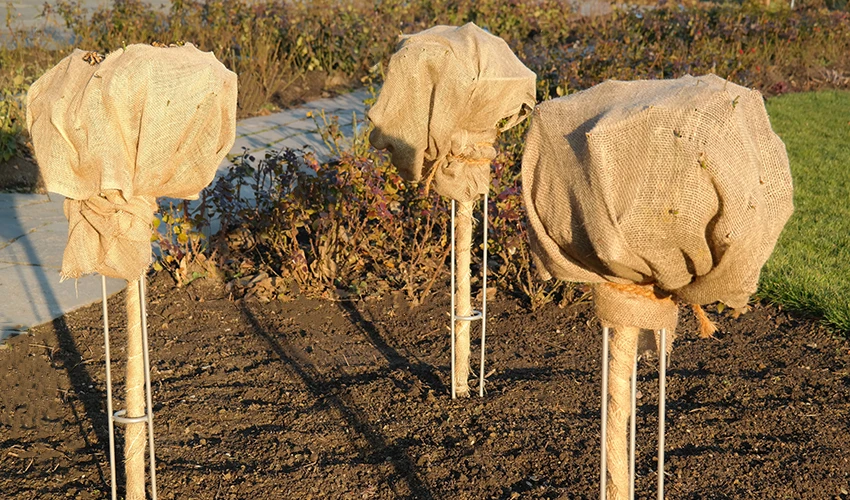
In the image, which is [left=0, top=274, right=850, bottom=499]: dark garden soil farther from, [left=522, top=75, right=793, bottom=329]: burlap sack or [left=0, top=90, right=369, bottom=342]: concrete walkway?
[left=522, top=75, right=793, bottom=329]: burlap sack

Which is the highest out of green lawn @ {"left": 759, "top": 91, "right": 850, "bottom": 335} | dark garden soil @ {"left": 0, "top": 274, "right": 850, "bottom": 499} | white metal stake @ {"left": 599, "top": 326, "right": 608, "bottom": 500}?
white metal stake @ {"left": 599, "top": 326, "right": 608, "bottom": 500}

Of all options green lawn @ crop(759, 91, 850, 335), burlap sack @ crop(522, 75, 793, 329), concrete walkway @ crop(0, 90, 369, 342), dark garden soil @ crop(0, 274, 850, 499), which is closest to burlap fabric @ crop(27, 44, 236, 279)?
burlap sack @ crop(522, 75, 793, 329)

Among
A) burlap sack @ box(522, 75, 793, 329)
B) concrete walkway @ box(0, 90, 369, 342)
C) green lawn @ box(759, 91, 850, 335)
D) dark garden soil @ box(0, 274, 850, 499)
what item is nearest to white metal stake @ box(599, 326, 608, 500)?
burlap sack @ box(522, 75, 793, 329)

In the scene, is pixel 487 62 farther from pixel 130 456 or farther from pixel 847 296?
pixel 847 296

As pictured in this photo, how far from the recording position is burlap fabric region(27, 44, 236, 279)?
2158 mm

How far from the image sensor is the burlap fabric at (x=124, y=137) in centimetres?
216

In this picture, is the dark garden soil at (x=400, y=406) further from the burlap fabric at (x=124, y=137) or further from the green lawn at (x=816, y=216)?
the burlap fabric at (x=124, y=137)

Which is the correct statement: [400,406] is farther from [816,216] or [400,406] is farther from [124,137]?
[816,216]

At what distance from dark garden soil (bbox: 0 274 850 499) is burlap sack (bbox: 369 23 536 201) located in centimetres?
98

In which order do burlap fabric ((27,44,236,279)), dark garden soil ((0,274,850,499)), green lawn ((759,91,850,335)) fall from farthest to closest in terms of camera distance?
green lawn ((759,91,850,335)) → dark garden soil ((0,274,850,499)) → burlap fabric ((27,44,236,279))

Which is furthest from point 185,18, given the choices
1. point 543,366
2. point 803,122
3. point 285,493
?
point 285,493

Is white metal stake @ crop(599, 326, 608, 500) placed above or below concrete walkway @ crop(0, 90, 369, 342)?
above

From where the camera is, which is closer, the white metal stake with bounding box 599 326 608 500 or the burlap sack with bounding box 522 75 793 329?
the burlap sack with bounding box 522 75 793 329

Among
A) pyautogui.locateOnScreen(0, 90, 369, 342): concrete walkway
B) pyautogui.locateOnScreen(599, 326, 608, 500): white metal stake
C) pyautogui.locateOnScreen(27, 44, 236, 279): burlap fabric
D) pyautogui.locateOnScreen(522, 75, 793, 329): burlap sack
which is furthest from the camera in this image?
pyautogui.locateOnScreen(0, 90, 369, 342): concrete walkway
